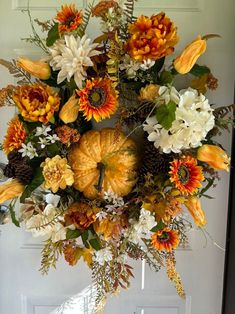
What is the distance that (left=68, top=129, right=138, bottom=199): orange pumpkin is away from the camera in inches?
41.3

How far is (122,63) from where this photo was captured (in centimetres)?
102

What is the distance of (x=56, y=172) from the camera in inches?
39.2

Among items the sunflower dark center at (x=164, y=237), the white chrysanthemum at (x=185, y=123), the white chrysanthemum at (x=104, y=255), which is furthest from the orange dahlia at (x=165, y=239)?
the white chrysanthemum at (x=185, y=123)

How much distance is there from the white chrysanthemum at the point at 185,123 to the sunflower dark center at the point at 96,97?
162 mm

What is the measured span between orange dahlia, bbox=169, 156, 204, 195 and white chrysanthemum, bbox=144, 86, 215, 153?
41 mm

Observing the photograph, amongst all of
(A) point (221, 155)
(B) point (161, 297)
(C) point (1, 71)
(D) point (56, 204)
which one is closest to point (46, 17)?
(C) point (1, 71)

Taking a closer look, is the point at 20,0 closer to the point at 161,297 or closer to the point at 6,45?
the point at 6,45

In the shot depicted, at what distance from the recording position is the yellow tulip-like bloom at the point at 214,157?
1.00m

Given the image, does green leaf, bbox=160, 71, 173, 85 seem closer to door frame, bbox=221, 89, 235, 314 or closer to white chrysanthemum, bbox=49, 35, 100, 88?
white chrysanthemum, bbox=49, 35, 100, 88

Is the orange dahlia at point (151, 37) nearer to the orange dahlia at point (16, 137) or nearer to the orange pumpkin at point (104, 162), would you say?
the orange pumpkin at point (104, 162)

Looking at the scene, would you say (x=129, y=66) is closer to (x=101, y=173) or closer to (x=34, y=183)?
(x=101, y=173)

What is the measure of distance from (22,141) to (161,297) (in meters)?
0.84

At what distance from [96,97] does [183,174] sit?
0.32m

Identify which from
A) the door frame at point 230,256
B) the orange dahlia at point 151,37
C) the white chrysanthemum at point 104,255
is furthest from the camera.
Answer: the door frame at point 230,256
